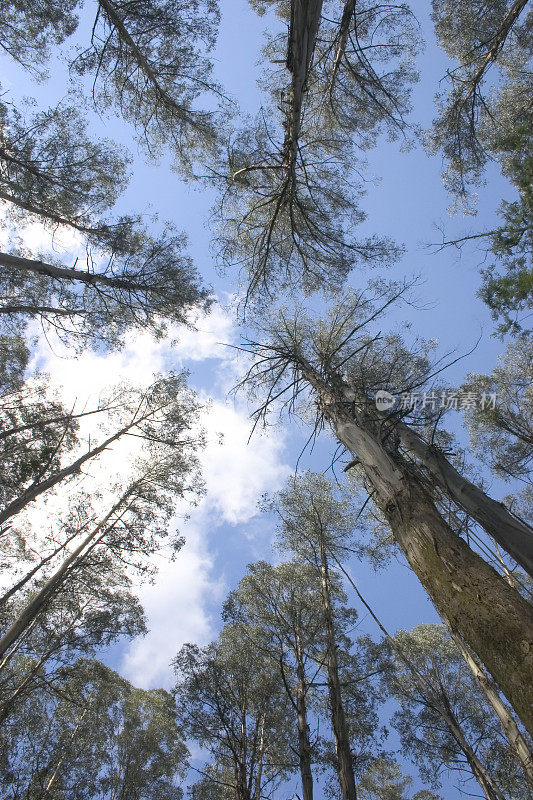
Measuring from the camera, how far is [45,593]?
6496 millimetres

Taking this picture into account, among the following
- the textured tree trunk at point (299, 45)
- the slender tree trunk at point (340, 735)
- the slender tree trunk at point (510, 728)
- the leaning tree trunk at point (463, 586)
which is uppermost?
the textured tree trunk at point (299, 45)

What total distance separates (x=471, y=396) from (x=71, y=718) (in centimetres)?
1399

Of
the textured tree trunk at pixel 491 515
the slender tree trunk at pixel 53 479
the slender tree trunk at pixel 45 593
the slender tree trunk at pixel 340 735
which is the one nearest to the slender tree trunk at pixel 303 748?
the slender tree trunk at pixel 340 735

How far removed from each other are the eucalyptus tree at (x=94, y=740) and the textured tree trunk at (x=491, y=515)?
7761 mm

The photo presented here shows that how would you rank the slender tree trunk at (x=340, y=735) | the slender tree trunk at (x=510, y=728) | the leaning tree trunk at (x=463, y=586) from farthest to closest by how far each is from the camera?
the slender tree trunk at (x=340, y=735)
the slender tree trunk at (x=510, y=728)
the leaning tree trunk at (x=463, y=586)

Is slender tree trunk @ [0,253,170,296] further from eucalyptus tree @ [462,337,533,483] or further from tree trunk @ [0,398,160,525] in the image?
eucalyptus tree @ [462,337,533,483]

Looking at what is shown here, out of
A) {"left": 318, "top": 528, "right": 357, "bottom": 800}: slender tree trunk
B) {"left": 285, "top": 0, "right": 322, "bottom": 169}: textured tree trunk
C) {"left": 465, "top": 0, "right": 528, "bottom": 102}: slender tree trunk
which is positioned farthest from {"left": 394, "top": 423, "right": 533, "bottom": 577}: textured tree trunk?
{"left": 465, "top": 0, "right": 528, "bottom": 102}: slender tree trunk

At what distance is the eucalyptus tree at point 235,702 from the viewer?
7.19 metres

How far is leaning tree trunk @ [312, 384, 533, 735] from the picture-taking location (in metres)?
1.53

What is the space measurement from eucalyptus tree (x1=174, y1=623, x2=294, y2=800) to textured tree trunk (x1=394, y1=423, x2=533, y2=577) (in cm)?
522

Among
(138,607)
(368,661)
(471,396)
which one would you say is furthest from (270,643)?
(471,396)

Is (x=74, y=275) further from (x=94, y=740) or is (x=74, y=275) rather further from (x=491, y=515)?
(x=94, y=740)

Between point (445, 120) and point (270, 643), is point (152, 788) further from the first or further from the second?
point (445, 120)

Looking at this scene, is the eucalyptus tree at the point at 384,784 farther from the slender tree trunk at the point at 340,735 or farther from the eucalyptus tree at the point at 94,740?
the slender tree trunk at the point at 340,735
